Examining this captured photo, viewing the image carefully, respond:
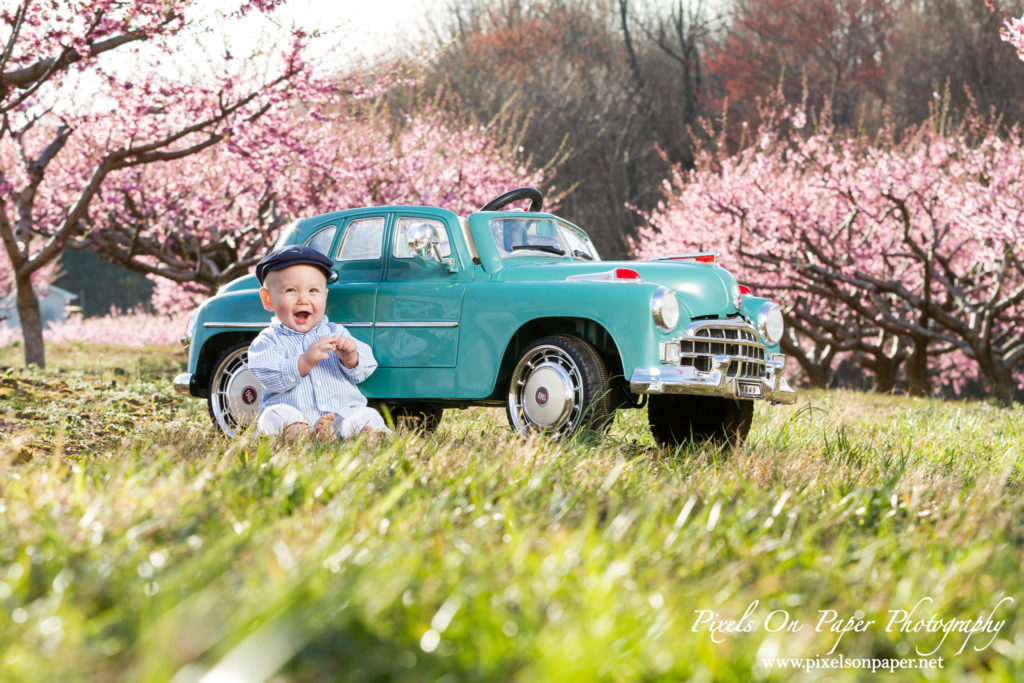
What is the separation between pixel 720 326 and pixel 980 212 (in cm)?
1034

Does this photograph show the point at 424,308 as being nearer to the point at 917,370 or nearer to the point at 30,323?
the point at 30,323

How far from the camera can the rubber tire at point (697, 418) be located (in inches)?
220

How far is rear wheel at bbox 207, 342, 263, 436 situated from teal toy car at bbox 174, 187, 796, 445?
11 millimetres

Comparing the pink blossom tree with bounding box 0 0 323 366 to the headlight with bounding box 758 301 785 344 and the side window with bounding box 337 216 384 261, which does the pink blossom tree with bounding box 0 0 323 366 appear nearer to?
the side window with bounding box 337 216 384 261

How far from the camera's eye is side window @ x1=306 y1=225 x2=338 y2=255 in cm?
602

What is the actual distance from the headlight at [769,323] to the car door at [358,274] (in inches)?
89.7

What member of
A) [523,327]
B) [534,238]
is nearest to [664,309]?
[523,327]

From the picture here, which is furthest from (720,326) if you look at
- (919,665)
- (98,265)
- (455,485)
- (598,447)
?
(98,265)

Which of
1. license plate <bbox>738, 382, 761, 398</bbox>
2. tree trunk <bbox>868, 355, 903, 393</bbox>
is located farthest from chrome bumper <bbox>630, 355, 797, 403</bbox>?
tree trunk <bbox>868, 355, 903, 393</bbox>

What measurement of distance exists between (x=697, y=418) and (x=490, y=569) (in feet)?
11.7

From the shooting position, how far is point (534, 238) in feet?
19.1

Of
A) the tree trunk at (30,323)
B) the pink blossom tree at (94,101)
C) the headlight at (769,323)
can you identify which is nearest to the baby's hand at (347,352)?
the headlight at (769,323)

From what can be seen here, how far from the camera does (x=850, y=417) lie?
830cm

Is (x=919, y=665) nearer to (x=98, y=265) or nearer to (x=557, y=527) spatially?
(x=557, y=527)
